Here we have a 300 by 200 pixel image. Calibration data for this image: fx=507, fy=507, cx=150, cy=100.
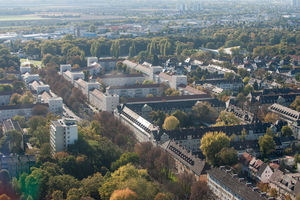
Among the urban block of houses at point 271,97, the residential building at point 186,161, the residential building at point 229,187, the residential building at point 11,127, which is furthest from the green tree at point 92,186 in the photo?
the urban block of houses at point 271,97

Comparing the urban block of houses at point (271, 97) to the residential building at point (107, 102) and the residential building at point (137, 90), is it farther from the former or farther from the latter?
the residential building at point (107, 102)

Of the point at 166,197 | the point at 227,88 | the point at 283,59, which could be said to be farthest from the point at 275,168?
the point at 283,59

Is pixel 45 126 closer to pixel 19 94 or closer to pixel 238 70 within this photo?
pixel 19 94

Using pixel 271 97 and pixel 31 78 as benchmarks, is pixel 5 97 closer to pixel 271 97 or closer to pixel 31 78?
pixel 31 78

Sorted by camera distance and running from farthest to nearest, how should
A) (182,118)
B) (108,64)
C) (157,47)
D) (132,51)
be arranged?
(157,47) < (132,51) < (108,64) < (182,118)

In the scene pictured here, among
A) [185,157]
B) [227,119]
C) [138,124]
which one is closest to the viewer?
[185,157]

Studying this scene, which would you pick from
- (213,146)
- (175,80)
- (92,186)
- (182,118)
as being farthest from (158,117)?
(92,186)

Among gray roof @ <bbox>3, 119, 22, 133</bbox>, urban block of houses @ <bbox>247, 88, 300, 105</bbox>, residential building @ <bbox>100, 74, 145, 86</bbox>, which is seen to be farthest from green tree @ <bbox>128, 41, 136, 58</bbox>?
gray roof @ <bbox>3, 119, 22, 133</bbox>
